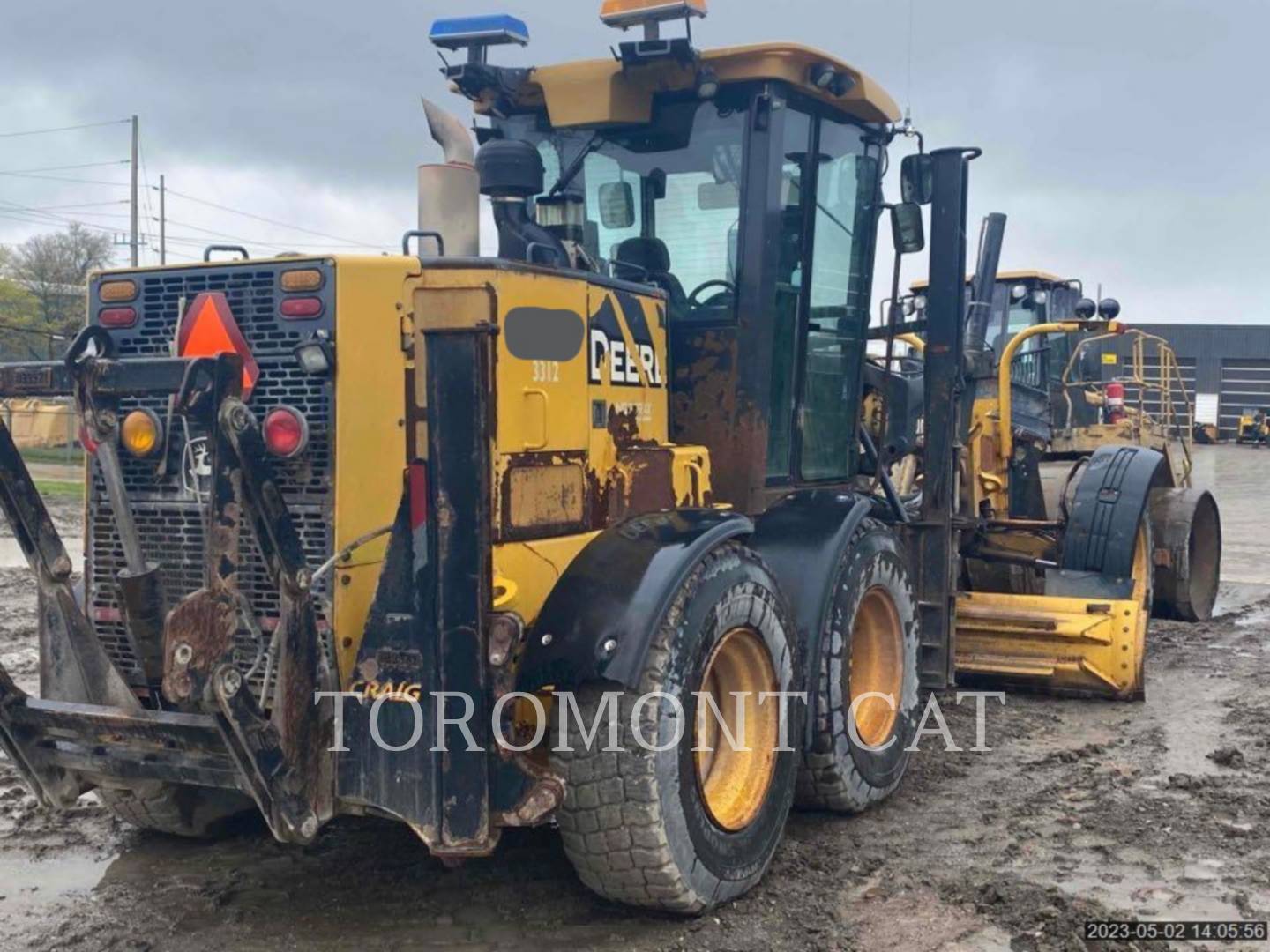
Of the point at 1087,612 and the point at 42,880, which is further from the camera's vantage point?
the point at 1087,612

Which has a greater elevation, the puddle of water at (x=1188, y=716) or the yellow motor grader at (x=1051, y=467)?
the yellow motor grader at (x=1051, y=467)

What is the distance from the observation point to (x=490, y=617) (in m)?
3.66

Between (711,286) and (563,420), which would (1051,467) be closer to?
(711,286)

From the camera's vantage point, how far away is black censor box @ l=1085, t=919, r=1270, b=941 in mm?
3990

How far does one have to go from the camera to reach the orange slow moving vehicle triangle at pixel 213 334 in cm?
390

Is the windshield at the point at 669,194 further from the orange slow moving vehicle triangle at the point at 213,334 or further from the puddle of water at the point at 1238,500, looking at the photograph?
the puddle of water at the point at 1238,500

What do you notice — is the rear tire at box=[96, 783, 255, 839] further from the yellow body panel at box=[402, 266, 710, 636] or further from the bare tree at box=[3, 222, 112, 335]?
the bare tree at box=[3, 222, 112, 335]

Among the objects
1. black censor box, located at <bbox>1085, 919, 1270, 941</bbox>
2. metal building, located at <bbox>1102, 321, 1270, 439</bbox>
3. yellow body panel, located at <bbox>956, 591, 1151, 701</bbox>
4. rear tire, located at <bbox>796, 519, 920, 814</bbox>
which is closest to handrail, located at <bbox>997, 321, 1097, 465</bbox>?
yellow body panel, located at <bbox>956, 591, 1151, 701</bbox>

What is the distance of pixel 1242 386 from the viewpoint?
138 ft

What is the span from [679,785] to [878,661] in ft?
6.32

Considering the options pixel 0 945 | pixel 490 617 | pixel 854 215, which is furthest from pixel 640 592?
pixel 854 215

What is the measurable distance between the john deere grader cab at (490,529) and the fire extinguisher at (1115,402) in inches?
347

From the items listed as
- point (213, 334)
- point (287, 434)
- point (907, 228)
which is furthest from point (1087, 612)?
point (213, 334)

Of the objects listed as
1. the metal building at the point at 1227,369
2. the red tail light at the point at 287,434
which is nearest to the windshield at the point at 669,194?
the red tail light at the point at 287,434
